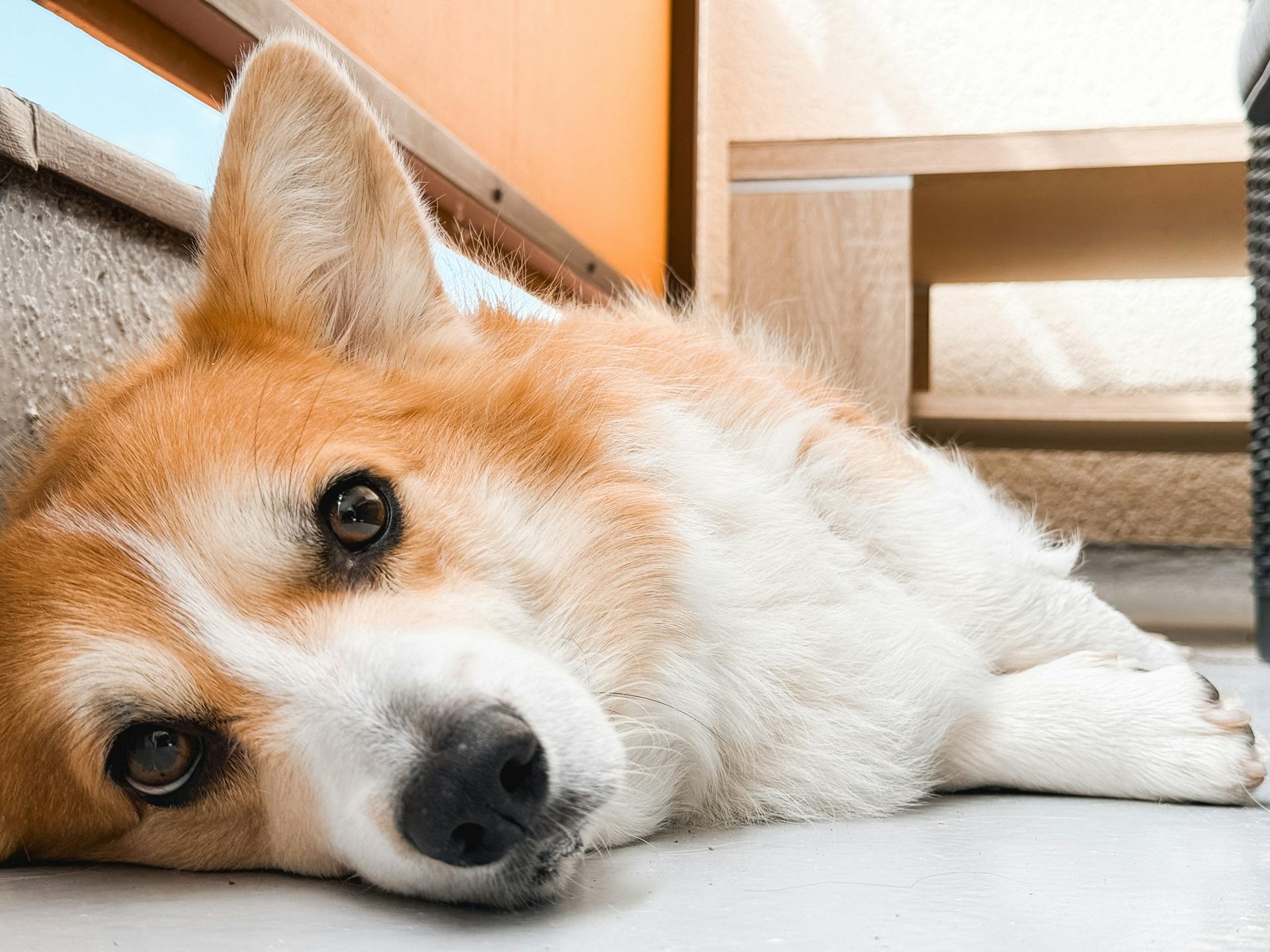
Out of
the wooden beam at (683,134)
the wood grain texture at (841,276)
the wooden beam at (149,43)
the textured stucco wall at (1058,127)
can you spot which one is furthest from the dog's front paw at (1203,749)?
the wooden beam at (683,134)

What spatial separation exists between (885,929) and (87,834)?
0.74 metres

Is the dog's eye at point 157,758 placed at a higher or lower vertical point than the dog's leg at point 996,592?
lower

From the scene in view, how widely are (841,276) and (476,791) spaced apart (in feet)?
7.21

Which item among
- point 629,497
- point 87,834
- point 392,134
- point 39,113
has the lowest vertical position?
point 87,834

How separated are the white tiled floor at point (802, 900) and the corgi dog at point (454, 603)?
0.04 m

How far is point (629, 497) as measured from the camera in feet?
3.69

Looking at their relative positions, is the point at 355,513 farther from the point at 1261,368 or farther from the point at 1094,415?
the point at 1094,415

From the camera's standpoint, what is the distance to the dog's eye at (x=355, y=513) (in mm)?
968

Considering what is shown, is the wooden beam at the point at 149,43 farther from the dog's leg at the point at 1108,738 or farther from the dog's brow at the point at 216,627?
the dog's leg at the point at 1108,738

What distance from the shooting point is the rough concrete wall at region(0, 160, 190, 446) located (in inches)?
49.1

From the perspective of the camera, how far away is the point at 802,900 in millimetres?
801

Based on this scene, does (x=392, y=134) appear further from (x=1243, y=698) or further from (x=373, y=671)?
(x=1243, y=698)

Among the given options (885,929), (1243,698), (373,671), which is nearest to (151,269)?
(373,671)

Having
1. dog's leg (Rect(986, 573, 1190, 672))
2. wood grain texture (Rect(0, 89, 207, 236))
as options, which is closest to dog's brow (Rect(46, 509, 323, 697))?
wood grain texture (Rect(0, 89, 207, 236))
